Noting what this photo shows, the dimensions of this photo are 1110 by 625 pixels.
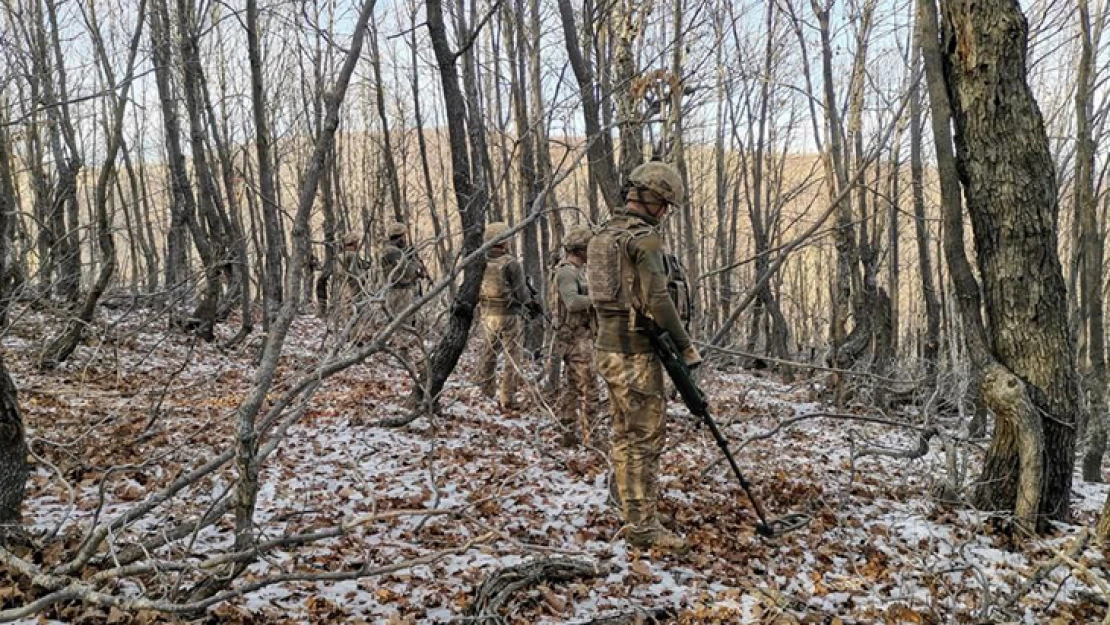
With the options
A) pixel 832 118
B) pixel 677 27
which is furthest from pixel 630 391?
pixel 677 27

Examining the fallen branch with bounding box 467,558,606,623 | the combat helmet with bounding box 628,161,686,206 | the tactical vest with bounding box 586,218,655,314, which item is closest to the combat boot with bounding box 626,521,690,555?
the fallen branch with bounding box 467,558,606,623

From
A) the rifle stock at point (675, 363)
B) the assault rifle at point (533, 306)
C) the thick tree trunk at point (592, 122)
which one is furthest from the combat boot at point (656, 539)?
the assault rifle at point (533, 306)

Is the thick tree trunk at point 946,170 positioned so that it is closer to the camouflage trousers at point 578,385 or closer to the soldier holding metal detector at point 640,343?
the soldier holding metal detector at point 640,343

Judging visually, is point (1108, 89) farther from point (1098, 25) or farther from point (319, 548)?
point (319, 548)

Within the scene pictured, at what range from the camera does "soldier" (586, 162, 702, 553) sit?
3834 mm

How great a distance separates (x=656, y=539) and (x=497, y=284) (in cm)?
391

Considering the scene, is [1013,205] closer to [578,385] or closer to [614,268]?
[614,268]

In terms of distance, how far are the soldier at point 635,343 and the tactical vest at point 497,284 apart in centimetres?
321

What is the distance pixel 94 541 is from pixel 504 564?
1.91 meters

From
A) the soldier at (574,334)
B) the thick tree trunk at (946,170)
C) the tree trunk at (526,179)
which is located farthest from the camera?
the tree trunk at (526,179)

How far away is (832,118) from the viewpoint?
29.3 feet

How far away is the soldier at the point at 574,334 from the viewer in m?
5.69

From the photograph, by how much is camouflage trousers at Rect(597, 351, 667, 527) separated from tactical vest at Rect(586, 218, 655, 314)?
0.32 meters

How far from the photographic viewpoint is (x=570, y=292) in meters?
5.70
